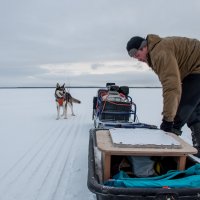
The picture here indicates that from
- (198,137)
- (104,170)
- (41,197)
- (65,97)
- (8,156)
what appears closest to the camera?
(104,170)

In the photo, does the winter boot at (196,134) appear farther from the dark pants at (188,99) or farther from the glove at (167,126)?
the glove at (167,126)

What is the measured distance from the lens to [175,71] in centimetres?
256

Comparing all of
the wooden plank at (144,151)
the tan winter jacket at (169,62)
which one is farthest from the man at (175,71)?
the wooden plank at (144,151)

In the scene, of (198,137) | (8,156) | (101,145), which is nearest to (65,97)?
(8,156)

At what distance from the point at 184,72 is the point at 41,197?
6.09 feet

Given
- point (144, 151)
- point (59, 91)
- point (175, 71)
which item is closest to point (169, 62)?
point (175, 71)

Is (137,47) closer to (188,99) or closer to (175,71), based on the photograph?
(175,71)

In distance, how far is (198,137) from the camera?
3.15 meters

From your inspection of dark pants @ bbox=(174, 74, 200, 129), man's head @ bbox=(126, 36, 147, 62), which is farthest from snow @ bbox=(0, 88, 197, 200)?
man's head @ bbox=(126, 36, 147, 62)

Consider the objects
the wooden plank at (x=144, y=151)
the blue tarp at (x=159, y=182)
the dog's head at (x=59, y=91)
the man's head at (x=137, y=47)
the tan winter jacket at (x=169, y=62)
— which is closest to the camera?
the blue tarp at (x=159, y=182)

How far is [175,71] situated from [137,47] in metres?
0.43

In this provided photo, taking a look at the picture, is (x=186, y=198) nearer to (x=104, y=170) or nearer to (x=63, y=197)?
(x=104, y=170)

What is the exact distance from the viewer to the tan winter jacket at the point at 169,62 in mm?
2566

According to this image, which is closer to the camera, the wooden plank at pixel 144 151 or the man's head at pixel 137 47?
the wooden plank at pixel 144 151
